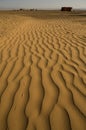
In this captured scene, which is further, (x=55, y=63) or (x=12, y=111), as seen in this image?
(x=55, y=63)

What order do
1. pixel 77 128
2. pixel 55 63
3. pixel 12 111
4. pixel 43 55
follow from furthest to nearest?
pixel 43 55 → pixel 55 63 → pixel 12 111 → pixel 77 128

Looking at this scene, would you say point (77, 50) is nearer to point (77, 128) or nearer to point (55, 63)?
point (55, 63)

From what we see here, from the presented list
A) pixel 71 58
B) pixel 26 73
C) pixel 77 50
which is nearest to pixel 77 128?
pixel 26 73

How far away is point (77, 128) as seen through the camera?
2.27 m

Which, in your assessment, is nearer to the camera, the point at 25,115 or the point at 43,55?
the point at 25,115

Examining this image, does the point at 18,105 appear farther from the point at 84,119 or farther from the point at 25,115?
the point at 84,119

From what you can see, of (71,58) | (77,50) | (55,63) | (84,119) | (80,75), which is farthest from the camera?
(77,50)

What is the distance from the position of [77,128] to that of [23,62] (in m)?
2.49

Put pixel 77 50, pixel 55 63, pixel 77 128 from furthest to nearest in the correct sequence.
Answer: pixel 77 50
pixel 55 63
pixel 77 128

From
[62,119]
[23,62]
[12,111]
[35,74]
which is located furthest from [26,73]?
[62,119]

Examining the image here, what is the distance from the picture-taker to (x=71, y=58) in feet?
15.4

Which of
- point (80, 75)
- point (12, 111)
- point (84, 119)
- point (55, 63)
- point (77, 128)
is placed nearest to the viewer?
point (77, 128)

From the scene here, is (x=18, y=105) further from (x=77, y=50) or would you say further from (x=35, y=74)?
(x=77, y=50)

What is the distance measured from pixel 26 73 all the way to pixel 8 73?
35 centimetres
